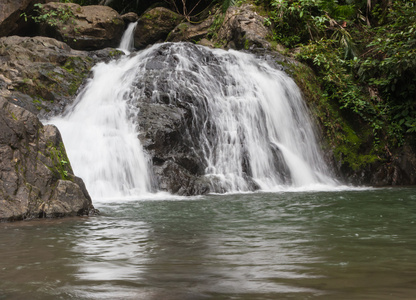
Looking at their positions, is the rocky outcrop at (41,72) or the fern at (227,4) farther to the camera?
the fern at (227,4)

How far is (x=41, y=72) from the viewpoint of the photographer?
1269 cm

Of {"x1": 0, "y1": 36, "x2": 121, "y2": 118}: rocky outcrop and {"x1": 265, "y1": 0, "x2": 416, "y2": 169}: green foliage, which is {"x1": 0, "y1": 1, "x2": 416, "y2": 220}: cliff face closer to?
{"x1": 0, "y1": 36, "x2": 121, "y2": 118}: rocky outcrop

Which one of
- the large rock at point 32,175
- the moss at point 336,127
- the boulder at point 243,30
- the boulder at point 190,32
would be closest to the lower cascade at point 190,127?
the moss at point 336,127

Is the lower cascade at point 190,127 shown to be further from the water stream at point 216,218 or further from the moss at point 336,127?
the moss at point 336,127

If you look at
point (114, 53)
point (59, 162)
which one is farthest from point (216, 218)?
point (114, 53)

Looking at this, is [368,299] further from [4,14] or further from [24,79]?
[4,14]

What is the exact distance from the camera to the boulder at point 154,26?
18.0 meters

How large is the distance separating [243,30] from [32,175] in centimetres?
1034

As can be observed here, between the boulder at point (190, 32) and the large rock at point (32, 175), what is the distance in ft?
37.9

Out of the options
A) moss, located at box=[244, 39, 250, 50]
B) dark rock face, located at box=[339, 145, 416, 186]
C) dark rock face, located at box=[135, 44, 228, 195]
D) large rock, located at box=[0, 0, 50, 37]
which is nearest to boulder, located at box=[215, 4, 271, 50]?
moss, located at box=[244, 39, 250, 50]

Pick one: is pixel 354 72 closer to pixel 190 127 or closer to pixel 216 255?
pixel 190 127

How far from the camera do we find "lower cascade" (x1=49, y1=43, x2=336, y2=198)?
30.7 feet

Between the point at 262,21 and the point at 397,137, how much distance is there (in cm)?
592

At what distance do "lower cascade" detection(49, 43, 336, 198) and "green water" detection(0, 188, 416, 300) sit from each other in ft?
9.65
